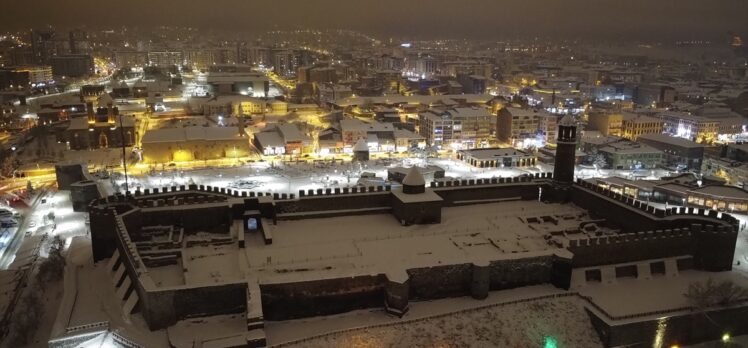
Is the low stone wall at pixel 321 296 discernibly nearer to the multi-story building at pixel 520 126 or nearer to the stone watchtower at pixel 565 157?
the stone watchtower at pixel 565 157

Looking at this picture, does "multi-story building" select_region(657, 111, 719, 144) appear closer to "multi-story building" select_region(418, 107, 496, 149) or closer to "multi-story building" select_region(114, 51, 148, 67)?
"multi-story building" select_region(418, 107, 496, 149)

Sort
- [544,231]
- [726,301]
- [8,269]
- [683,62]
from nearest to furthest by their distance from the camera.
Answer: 1. [726,301]
2. [544,231]
3. [8,269]
4. [683,62]

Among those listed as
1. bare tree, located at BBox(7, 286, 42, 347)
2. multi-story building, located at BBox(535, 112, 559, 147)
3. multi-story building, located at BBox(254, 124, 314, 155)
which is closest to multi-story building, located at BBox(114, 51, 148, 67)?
multi-story building, located at BBox(254, 124, 314, 155)

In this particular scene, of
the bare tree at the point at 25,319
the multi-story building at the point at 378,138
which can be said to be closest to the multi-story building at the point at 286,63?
the multi-story building at the point at 378,138

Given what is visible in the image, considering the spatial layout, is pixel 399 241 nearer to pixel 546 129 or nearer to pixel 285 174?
pixel 285 174

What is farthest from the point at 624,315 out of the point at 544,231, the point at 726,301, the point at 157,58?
the point at 157,58

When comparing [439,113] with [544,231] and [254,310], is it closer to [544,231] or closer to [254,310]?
[544,231]
